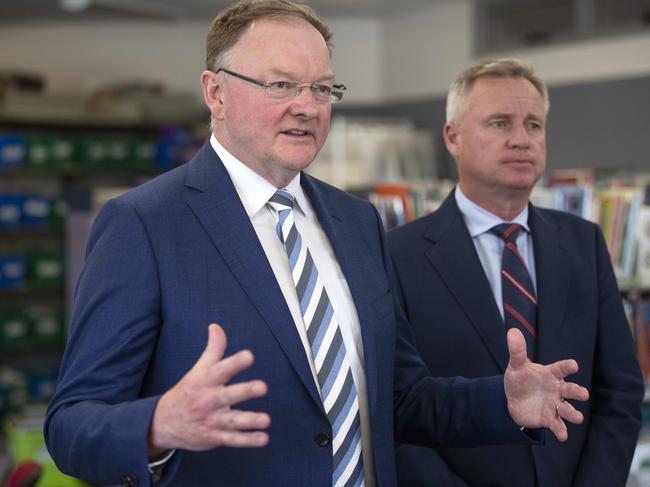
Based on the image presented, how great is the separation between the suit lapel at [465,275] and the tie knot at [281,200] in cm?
64

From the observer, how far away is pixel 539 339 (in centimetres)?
203

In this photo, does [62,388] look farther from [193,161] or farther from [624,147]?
[624,147]

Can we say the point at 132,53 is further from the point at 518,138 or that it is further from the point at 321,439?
the point at 321,439

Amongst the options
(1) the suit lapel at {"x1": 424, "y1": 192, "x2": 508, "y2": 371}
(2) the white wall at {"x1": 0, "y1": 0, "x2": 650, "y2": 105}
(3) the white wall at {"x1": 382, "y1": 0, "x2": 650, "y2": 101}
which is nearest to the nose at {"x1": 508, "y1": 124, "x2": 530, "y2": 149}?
(1) the suit lapel at {"x1": 424, "y1": 192, "x2": 508, "y2": 371}

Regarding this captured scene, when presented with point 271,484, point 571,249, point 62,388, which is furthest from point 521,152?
point 62,388

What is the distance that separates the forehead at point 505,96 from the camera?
2209mm

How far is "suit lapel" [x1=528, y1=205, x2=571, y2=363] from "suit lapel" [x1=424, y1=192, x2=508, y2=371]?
0.11 m

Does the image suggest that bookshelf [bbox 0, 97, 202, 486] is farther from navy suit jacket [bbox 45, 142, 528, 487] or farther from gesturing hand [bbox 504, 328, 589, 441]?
gesturing hand [bbox 504, 328, 589, 441]

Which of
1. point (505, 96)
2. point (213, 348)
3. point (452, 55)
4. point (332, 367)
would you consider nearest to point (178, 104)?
point (452, 55)

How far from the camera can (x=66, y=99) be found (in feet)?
23.0

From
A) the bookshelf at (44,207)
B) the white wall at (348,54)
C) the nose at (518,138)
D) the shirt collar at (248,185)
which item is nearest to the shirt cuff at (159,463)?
the shirt collar at (248,185)

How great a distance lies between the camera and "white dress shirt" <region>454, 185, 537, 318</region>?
2.16 meters

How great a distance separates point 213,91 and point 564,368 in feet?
2.74

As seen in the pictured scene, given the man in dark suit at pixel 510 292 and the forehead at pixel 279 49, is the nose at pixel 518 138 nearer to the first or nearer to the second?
the man in dark suit at pixel 510 292
